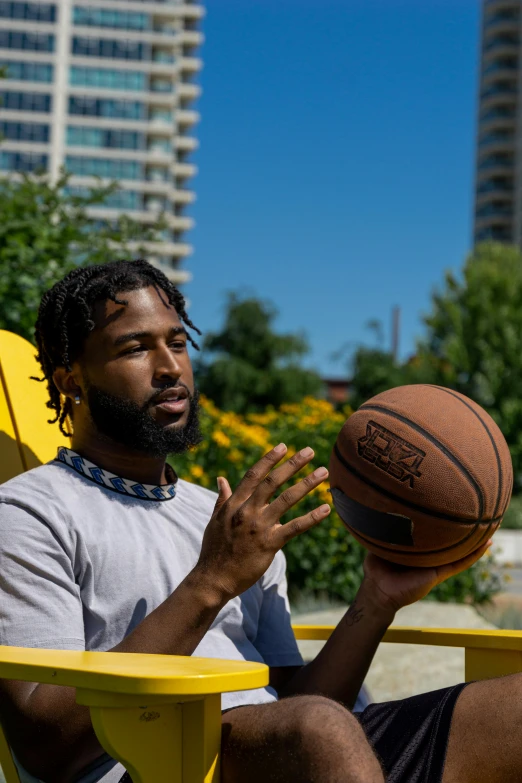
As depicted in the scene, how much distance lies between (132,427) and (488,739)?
1094mm

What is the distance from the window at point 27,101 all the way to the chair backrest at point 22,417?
70.2 metres

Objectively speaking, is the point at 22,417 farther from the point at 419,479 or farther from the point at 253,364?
the point at 253,364

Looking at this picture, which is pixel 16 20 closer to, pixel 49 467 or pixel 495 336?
pixel 495 336

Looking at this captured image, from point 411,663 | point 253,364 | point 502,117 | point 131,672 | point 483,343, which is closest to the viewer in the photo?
point 131,672

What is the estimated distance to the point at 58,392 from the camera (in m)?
2.71

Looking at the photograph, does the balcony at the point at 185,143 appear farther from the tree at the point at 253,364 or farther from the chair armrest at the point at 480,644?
the chair armrest at the point at 480,644

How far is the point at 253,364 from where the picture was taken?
91.5 ft

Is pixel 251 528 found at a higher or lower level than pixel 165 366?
lower

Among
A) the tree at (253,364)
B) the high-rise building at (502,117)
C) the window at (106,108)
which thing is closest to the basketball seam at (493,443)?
the tree at (253,364)

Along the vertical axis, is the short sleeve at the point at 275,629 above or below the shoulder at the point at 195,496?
below

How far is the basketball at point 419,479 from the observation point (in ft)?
7.30

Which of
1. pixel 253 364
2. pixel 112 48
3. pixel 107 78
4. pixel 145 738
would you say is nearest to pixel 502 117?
pixel 112 48

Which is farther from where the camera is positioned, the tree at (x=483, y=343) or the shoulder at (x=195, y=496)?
the tree at (x=483, y=343)

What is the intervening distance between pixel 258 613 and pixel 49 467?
0.69 m
